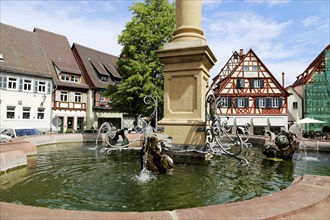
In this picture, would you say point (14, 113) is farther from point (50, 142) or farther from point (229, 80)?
point (229, 80)

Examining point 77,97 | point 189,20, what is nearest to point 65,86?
point 77,97

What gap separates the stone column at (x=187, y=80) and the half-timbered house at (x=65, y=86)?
27.9 metres

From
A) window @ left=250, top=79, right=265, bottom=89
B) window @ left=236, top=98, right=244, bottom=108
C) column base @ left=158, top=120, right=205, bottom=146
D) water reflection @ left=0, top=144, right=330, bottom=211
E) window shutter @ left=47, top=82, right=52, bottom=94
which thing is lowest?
water reflection @ left=0, top=144, right=330, bottom=211

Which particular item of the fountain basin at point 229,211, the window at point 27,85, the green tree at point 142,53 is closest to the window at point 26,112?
the window at point 27,85

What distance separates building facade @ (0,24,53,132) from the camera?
29.0 metres

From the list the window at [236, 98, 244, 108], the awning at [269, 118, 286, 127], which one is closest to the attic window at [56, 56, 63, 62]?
the window at [236, 98, 244, 108]

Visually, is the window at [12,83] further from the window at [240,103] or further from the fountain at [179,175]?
the window at [240,103]

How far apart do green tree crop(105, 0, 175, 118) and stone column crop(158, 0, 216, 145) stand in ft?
45.2

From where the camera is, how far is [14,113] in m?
29.7

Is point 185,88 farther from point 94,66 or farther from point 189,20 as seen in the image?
point 94,66

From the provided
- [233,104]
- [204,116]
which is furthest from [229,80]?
[204,116]

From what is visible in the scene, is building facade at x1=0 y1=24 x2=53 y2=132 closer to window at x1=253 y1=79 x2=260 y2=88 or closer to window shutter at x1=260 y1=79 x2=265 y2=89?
window at x1=253 y1=79 x2=260 y2=88

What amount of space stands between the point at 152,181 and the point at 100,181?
1.04 m

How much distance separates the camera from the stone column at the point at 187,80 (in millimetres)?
7711
